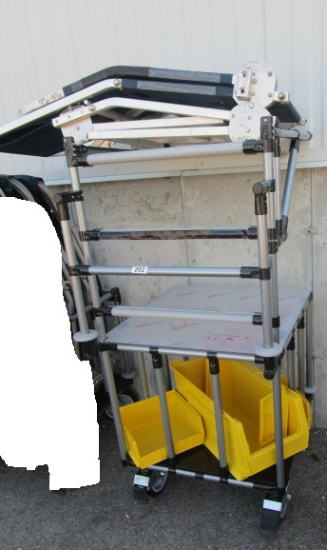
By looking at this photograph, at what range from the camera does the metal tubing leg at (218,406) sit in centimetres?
168

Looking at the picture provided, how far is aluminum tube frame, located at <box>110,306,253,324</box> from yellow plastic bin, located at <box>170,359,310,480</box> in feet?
1.59

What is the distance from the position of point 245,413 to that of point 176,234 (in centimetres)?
111

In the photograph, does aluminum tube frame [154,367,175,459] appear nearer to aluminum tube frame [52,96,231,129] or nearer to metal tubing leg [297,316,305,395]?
metal tubing leg [297,316,305,395]

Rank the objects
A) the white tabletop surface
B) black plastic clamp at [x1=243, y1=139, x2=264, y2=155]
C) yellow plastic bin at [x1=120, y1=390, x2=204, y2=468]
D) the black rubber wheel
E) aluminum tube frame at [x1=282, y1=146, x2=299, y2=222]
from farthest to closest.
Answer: the black rubber wheel, yellow plastic bin at [x1=120, y1=390, x2=204, y2=468], the white tabletop surface, aluminum tube frame at [x1=282, y1=146, x2=299, y2=222], black plastic clamp at [x1=243, y1=139, x2=264, y2=155]

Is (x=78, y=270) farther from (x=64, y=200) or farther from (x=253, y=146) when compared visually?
(x=253, y=146)

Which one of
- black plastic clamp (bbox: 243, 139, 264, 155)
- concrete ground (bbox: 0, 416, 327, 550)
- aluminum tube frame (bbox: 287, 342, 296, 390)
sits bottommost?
concrete ground (bbox: 0, 416, 327, 550)

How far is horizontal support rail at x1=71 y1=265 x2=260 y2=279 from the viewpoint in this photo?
1.42 m

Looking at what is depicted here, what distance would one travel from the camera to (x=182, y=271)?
4.97 feet

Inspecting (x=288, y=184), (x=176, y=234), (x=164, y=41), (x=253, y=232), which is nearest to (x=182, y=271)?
(x=176, y=234)

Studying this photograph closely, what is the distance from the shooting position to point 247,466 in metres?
1.72

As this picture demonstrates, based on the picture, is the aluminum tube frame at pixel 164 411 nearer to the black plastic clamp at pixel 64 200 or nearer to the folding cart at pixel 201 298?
the folding cart at pixel 201 298

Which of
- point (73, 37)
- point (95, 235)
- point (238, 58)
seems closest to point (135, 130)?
point (95, 235)

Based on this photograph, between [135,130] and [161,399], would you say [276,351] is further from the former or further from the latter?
[135,130]

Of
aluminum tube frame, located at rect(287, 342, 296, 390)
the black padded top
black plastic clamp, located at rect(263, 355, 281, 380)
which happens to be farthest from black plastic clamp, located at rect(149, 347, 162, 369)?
the black padded top
